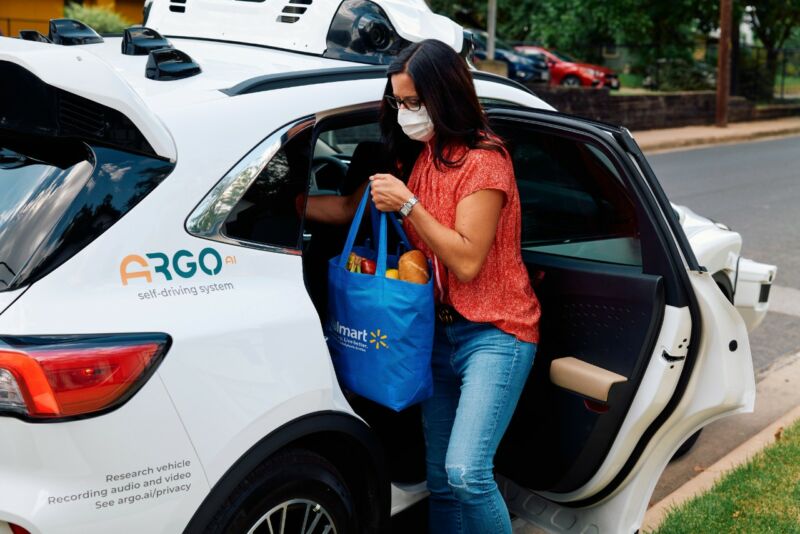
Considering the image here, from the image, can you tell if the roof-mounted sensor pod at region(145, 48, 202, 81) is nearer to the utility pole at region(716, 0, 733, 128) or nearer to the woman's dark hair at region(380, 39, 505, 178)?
the woman's dark hair at region(380, 39, 505, 178)

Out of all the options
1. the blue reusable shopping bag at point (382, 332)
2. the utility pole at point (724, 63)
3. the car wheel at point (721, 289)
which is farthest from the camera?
the utility pole at point (724, 63)

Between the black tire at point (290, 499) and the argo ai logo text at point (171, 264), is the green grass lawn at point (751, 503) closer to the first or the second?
the black tire at point (290, 499)

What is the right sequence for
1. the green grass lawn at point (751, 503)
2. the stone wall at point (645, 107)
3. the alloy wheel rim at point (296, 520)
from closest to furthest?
the alloy wheel rim at point (296, 520)
the green grass lawn at point (751, 503)
the stone wall at point (645, 107)

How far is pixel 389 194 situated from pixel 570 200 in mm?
1123

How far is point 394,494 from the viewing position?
2908 millimetres

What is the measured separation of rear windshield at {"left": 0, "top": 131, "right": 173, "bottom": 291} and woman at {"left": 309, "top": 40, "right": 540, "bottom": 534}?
0.72 metres

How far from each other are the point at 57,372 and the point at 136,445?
24 cm

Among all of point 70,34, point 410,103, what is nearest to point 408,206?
point 410,103

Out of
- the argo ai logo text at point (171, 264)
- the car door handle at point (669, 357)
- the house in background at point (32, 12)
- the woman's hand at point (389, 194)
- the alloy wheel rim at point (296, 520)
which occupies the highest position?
the woman's hand at point (389, 194)

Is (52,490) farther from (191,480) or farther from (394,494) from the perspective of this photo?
(394,494)

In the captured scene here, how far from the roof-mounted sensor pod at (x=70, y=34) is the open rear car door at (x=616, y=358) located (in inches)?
58.6

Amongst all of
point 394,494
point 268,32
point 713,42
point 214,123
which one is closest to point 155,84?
point 214,123

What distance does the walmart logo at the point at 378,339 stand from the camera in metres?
2.50

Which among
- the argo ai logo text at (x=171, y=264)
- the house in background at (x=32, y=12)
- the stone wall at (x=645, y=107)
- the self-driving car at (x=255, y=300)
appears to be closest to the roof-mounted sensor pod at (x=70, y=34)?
the self-driving car at (x=255, y=300)
